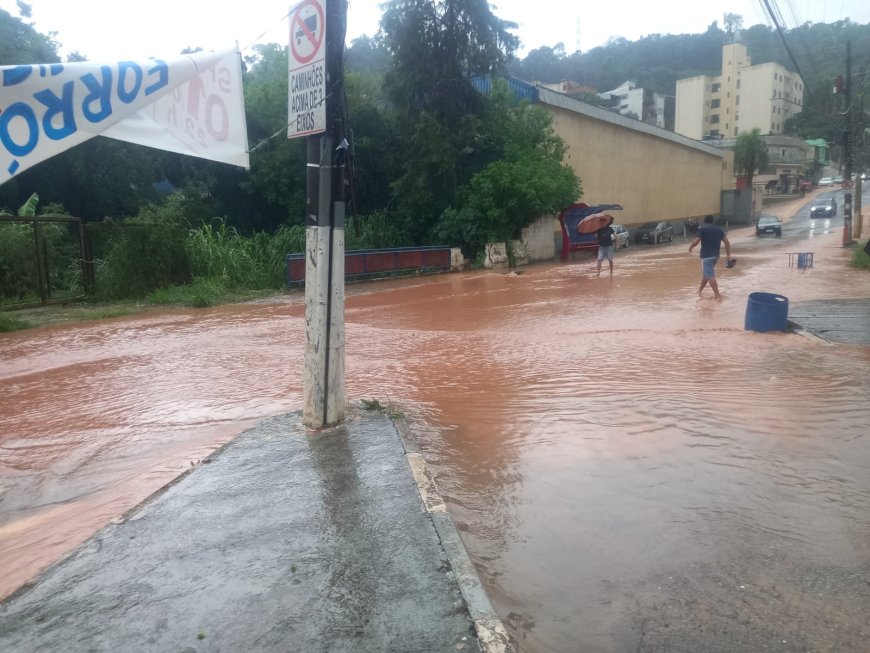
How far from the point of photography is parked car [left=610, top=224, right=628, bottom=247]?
34.4m

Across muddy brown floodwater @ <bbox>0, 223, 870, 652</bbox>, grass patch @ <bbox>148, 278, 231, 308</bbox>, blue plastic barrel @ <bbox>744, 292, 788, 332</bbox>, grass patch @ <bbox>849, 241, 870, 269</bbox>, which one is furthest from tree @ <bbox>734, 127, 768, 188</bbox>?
blue plastic barrel @ <bbox>744, 292, 788, 332</bbox>

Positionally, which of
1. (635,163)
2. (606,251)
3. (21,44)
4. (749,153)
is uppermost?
(749,153)

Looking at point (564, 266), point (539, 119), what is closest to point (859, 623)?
point (564, 266)

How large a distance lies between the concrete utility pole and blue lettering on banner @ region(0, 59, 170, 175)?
5.02 ft

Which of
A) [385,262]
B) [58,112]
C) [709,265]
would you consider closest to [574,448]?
[58,112]

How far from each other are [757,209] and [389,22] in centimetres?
4451

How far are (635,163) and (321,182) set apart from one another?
35.2 m

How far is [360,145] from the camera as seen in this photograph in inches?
1065

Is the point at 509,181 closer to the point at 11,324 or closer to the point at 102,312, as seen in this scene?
the point at 102,312

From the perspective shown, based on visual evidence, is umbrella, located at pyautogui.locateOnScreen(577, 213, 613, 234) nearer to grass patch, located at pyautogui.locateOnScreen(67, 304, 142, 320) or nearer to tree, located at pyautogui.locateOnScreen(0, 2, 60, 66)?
grass patch, located at pyautogui.locateOnScreen(67, 304, 142, 320)

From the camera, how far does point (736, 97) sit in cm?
8369

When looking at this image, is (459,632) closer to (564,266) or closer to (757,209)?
(564,266)

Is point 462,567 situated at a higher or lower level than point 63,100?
lower

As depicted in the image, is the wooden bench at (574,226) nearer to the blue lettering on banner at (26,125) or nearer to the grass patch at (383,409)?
the grass patch at (383,409)
